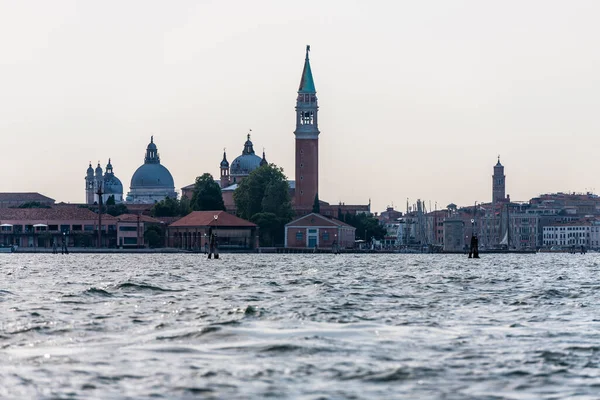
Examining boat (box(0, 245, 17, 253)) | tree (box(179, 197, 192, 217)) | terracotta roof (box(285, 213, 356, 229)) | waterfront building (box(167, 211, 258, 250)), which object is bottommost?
boat (box(0, 245, 17, 253))

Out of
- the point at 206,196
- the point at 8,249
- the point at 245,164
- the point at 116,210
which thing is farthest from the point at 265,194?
the point at 245,164

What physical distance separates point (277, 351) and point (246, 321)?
4.24 metres

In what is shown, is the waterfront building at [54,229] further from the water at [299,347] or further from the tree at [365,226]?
the water at [299,347]

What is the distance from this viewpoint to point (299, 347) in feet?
57.3

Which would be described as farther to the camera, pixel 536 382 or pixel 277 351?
pixel 277 351

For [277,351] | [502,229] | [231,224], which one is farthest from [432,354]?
[502,229]

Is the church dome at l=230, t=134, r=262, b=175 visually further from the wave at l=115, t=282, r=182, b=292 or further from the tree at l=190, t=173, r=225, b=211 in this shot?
the wave at l=115, t=282, r=182, b=292

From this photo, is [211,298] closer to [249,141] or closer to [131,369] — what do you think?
[131,369]

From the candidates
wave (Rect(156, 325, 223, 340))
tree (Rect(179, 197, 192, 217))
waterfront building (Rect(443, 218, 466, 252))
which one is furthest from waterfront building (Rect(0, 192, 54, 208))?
wave (Rect(156, 325, 223, 340))

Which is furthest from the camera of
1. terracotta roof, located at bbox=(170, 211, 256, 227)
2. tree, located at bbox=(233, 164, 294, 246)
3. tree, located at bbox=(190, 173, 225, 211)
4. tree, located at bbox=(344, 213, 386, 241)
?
tree, located at bbox=(344, 213, 386, 241)

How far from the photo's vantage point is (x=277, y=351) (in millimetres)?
17156

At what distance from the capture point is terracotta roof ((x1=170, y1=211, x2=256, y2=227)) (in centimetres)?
12688

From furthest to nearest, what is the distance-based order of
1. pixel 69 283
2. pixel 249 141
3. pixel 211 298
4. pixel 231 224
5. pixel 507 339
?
1. pixel 249 141
2. pixel 231 224
3. pixel 69 283
4. pixel 211 298
5. pixel 507 339

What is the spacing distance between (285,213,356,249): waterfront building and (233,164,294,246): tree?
3.04 ft
